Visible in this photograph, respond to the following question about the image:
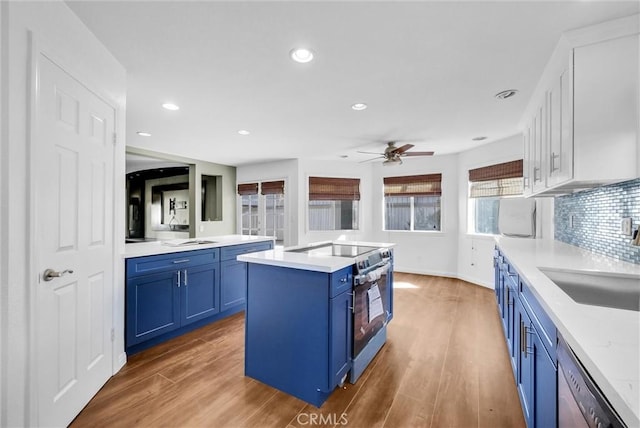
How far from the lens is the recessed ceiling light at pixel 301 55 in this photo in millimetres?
1841

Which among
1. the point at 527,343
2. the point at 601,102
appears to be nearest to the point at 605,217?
the point at 601,102

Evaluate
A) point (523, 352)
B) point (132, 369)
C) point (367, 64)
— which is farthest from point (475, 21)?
point (132, 369)

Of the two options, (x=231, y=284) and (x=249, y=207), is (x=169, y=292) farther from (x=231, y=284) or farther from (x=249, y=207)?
(x=249, y=207)

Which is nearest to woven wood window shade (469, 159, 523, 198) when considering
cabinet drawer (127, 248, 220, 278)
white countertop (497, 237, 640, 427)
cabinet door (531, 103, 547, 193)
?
cabinet door (531, 103, 547, 193)

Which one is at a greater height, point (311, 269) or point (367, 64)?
point (367, 64)

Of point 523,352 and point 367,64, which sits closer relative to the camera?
point 523,352

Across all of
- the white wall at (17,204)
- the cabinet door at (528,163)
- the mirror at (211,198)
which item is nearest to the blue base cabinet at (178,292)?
the white wall at (17,204)

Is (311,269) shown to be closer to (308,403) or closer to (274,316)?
(274,316)

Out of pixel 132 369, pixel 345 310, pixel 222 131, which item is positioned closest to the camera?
pixel 345 310

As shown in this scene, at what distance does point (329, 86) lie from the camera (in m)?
2.36

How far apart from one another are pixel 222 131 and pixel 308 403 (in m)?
3.24

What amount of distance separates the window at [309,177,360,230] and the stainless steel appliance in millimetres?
4803

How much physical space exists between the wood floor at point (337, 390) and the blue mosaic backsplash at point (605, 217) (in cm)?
115

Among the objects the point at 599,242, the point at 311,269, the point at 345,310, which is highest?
the point at 599,242
